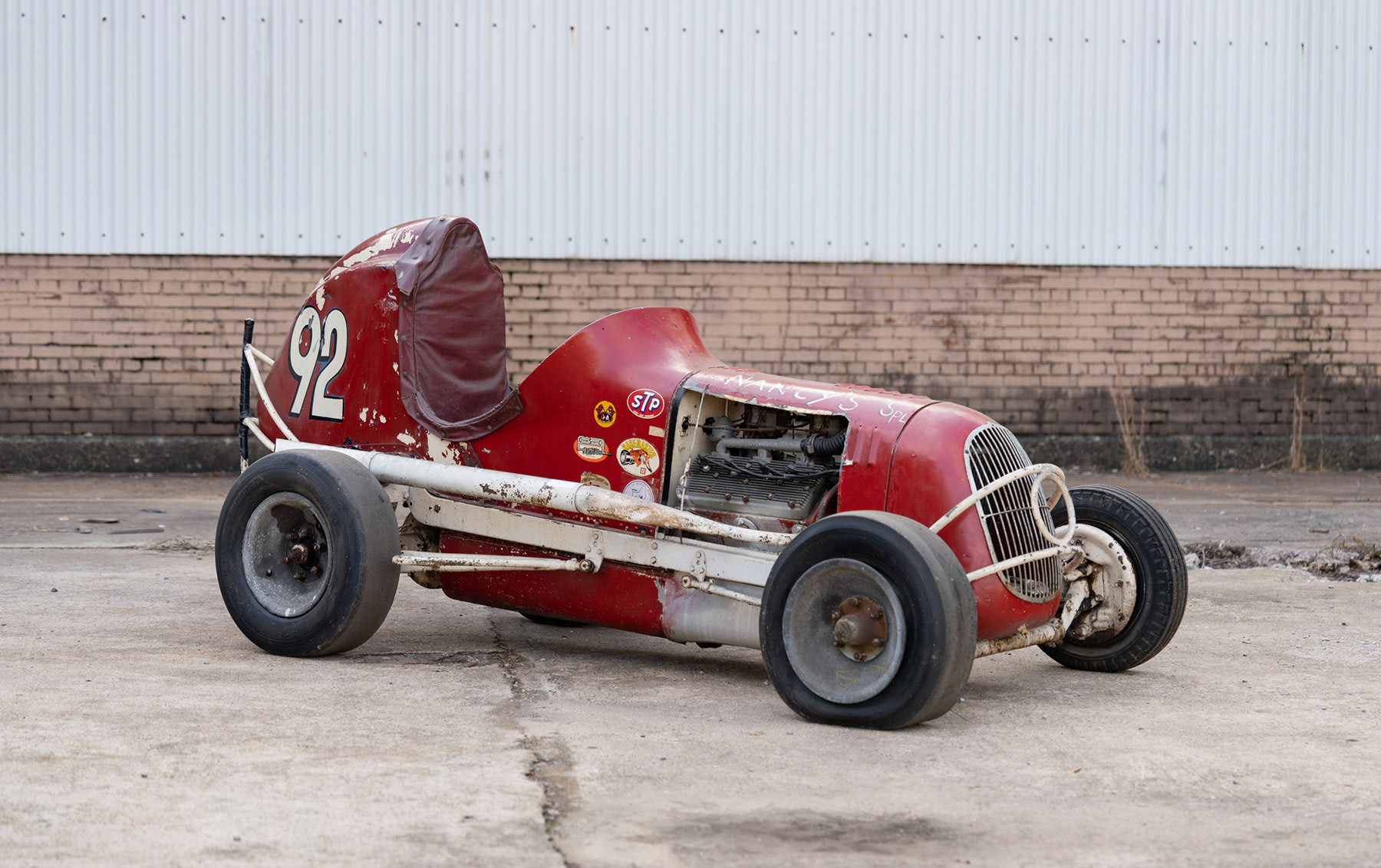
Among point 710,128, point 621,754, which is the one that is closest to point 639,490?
point 621,754

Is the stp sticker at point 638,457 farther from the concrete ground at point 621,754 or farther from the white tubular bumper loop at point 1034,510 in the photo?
the white tubular bumper loop at point 1034,510

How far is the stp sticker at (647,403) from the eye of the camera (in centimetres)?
543

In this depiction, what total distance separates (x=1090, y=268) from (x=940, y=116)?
2.02m

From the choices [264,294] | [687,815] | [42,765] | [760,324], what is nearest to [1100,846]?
[687,815]

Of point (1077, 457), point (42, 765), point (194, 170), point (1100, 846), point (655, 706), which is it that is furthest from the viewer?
point (1077, 457)

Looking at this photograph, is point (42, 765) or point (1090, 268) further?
point (1090, 268)

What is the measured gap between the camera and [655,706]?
4.78 metres

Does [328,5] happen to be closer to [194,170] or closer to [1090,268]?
[194,170]

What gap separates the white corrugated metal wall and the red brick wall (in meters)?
0.22

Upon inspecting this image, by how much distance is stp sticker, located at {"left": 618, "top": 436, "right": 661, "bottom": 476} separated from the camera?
5418 mm

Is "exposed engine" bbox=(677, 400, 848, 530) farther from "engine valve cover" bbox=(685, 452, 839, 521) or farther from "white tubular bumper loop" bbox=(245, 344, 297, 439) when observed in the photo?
"white tubular bumper loop" bbox=(245, 344, 297, 439)

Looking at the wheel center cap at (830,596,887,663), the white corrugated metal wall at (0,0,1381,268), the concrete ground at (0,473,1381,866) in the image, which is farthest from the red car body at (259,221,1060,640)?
the white corrugated metal wall at (0,0,1381,268)

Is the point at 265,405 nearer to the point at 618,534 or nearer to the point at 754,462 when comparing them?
the point at 618,534

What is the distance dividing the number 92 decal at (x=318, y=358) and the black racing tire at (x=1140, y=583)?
3.08 meters
